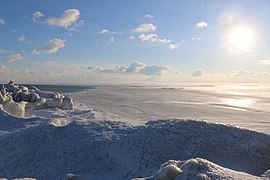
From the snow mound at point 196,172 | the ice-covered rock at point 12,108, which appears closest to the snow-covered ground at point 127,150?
the snow mound at point 196,172

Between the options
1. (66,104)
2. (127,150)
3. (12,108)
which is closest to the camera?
(127,150)

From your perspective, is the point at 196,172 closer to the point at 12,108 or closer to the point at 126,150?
the point at 126,150

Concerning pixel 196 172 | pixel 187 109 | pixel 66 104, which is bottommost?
pixel 187 109

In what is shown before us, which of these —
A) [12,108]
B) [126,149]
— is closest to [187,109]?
[12,108]

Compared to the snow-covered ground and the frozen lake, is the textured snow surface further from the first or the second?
the frozen lake

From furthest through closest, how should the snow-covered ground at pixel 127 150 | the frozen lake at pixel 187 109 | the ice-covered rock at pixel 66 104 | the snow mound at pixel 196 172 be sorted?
the ice-covered rock at pixel 66 104 → the frozen lake at pixel 187 109 → the snow-covered ground at pixel 127 150 → the snow mound at pixel 196 172

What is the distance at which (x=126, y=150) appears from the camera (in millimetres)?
6879

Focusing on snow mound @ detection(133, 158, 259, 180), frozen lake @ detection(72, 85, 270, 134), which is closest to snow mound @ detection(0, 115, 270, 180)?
snow mound @ detection(133, 158, 259, 180)

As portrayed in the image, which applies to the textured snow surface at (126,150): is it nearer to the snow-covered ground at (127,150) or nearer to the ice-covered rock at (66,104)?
the snow-covered ground at (127,150)

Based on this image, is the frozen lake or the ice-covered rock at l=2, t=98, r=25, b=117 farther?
the frozen lake

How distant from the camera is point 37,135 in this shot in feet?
27.1

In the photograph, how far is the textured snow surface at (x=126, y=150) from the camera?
6512 mm

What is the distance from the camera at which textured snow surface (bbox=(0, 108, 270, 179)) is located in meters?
6.51

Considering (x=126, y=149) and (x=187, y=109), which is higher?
(x=126, y=149)
